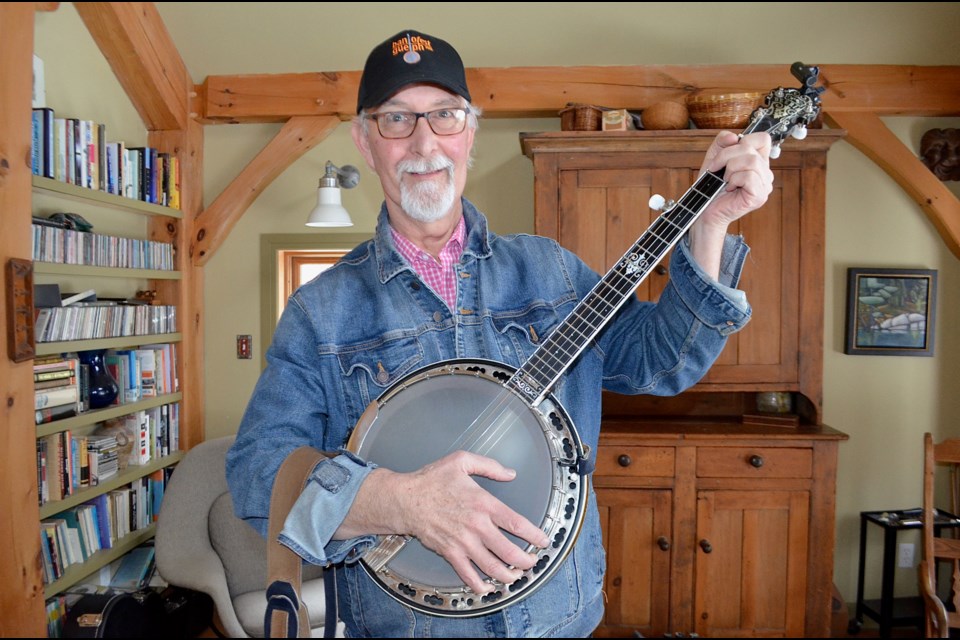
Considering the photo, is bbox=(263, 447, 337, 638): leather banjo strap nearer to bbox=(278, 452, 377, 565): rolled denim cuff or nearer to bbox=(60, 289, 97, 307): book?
bbox=(278, 452, 377, 565): rolled denim cuff

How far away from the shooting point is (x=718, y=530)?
2684 mm

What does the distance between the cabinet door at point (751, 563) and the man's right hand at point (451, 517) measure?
6.97 feet

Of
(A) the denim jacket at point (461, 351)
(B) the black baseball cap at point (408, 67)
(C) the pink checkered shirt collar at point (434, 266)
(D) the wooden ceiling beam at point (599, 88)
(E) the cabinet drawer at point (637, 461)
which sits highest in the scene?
(D) the wooden ceiling beam at point (599, 88)

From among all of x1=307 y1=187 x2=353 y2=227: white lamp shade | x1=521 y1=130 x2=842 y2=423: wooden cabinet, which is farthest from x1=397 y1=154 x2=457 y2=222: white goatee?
x1=307 y1=187 x2=353 y2=227: white lamp shade

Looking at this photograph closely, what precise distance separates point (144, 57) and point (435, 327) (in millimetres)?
2537

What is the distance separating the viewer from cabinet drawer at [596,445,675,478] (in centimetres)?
269

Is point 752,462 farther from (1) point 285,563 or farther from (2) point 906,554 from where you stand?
(1) point 285,563

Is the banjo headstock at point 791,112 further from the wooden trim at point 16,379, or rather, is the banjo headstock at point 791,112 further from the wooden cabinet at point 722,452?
the wooden trim at point 16,379

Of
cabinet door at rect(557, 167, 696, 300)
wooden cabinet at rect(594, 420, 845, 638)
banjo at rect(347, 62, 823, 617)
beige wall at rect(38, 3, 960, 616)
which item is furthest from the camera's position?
beige wall at rect(38, 3, 960, 616)

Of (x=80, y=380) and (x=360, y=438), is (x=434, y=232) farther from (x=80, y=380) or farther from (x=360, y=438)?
(x=80, y=380)

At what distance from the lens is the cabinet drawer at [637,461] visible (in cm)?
269

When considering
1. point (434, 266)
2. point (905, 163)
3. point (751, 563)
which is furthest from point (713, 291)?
point (905, 163)

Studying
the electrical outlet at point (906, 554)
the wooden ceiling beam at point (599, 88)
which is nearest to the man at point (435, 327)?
the wooden ceiling beam at point (599, 88)

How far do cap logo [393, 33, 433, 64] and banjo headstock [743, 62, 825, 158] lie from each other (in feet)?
1.73
